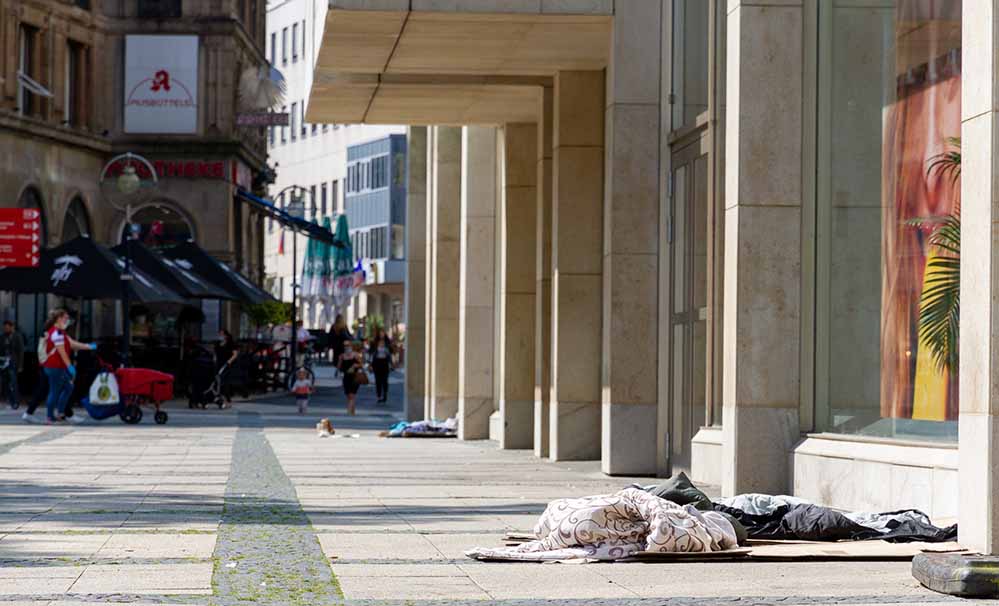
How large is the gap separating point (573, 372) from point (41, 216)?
36184 mm

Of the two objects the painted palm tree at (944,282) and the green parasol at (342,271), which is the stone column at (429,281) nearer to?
the painted palm tree at (944,282)

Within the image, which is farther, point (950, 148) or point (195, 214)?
point (195, 214)

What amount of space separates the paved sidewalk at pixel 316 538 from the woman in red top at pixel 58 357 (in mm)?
7203

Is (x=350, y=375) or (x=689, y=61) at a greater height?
(x=689, y=61)

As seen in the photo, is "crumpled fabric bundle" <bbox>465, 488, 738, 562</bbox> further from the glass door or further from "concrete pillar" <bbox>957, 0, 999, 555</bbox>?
the glass door

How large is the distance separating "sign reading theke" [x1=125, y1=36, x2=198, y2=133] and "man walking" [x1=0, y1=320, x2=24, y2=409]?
23.1 m

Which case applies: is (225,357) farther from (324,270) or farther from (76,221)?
(324,270)

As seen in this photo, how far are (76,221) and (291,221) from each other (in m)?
6.37

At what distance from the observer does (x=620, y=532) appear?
11.2 m

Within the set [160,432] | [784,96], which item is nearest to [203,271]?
[160,432]

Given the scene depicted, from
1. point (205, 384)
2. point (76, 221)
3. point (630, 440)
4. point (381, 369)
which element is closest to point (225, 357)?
point (381, 369)

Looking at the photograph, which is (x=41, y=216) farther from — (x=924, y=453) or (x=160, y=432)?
(x=924, y=453)

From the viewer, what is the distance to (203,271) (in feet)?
151

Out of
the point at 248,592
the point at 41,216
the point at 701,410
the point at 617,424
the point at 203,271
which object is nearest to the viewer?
the point at 248,592
